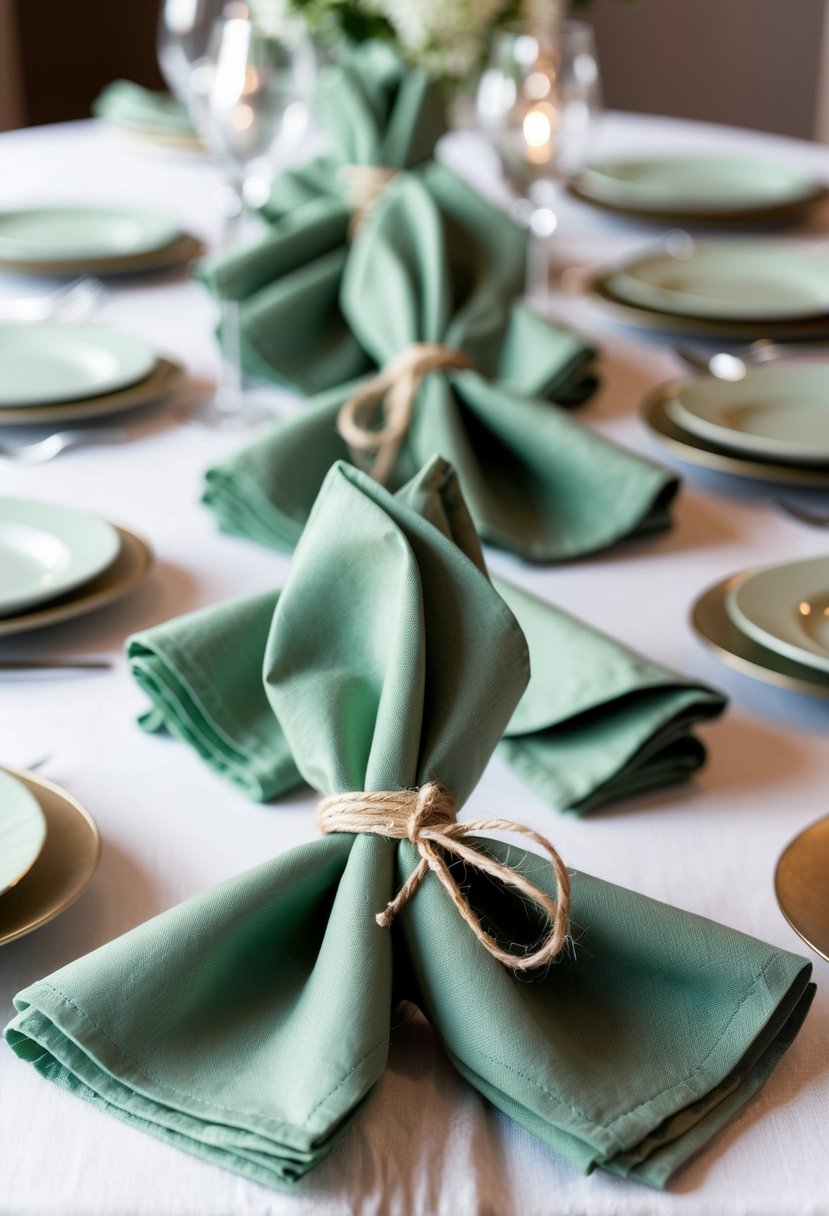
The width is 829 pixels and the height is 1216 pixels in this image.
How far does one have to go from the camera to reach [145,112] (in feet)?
7.30

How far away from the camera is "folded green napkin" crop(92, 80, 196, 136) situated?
2172mm

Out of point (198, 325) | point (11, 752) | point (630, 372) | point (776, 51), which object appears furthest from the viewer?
point (776, 51)

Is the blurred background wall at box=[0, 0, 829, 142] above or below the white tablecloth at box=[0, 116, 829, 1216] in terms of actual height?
below

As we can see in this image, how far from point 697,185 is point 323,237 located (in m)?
0.80

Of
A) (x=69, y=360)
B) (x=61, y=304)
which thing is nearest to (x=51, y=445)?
(x=69, y=360)

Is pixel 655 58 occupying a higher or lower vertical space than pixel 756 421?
lower

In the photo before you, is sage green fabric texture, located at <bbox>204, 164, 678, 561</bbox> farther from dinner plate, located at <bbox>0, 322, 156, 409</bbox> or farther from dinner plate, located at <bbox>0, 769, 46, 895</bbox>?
dinner plate, located at <bbox>0, 769, 46, 895</bbox>

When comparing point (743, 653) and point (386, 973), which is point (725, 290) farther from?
point (386, 973)

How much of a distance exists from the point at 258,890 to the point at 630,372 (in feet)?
3.04

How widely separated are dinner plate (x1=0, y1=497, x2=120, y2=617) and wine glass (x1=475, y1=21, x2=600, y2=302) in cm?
61

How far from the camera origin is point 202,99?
1.36m

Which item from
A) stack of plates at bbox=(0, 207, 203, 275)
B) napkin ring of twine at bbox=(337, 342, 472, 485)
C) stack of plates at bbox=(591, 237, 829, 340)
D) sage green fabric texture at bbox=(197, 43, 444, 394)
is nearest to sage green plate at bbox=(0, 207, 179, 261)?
stack of plates at bbox=(0, 207, 203, 275)

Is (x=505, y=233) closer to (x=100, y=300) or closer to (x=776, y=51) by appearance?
(x=100, y=300)

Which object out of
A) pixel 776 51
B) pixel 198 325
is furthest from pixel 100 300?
pixel 776 51
